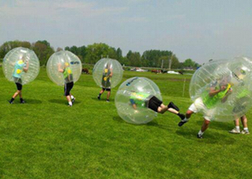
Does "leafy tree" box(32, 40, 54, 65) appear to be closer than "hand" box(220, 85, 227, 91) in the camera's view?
No

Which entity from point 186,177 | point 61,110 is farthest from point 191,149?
point 61,110

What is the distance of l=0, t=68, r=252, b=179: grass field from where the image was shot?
3.94 metres

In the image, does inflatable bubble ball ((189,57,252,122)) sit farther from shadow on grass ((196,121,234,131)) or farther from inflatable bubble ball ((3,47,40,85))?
inflatable bubble ball ((3,47,40,85))

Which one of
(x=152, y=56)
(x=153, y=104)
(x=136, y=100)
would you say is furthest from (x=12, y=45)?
(x=152, y=56)

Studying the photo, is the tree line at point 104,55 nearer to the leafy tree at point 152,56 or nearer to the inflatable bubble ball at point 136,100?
the leafy tree at point 152,56

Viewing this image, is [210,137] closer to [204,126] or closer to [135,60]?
[204,126]

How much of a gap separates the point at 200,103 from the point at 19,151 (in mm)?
4204

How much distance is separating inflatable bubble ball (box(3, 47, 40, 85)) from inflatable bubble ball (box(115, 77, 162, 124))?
3.75 metres

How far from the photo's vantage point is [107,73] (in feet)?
31.8

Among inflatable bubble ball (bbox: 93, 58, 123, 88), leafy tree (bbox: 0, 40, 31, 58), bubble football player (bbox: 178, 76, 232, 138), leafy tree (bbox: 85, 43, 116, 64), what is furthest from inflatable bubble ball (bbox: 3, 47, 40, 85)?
leafy tree (bbox: 85, 43, 116, 64)

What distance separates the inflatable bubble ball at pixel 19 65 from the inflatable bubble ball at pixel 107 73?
9.13 feet

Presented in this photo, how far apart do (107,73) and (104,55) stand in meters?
85.8

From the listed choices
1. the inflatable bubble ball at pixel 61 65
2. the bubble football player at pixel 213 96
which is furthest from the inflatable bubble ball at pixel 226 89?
the inflatable bubble ball at pixel 61 65

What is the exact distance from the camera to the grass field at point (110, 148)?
3941 millimetres
